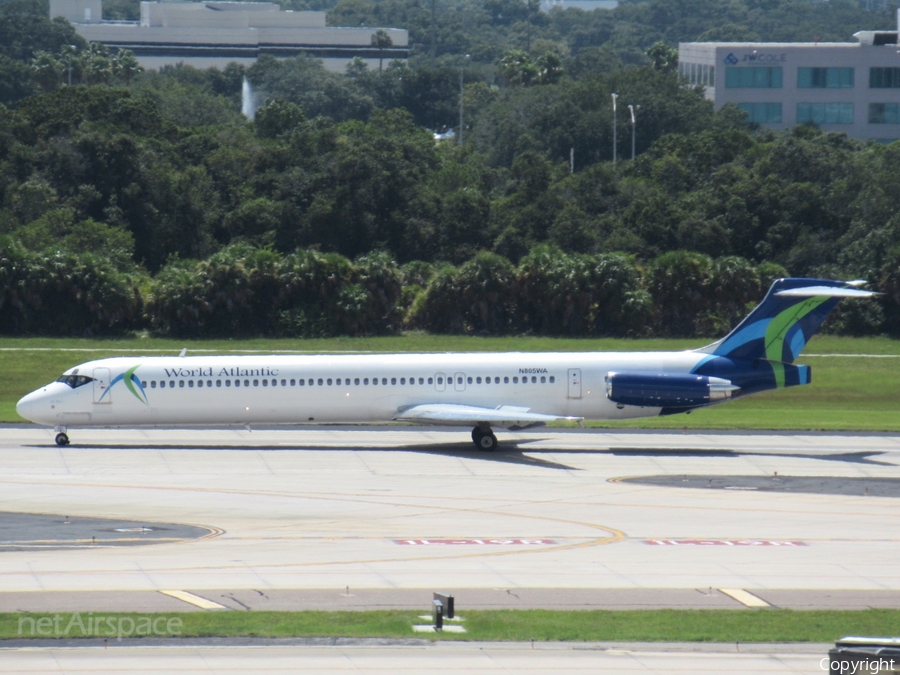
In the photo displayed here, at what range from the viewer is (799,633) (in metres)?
19.2

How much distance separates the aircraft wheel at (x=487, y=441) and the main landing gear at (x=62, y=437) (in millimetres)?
12953

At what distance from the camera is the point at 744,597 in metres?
21.7

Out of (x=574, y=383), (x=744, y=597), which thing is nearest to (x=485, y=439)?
(x=574, y=383)

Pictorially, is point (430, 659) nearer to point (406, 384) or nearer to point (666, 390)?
point (406, 384)

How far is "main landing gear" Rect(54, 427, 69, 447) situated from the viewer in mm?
39625

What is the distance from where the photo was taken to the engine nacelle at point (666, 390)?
127ft

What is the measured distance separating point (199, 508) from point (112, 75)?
5383 inches

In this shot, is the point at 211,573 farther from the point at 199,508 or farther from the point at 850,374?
the point at 850,374

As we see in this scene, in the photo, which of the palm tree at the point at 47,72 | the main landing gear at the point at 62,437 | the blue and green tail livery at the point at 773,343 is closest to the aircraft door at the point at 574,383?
the blue and green tail livery at the point at 773,343

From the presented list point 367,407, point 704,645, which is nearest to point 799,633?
point 704,645

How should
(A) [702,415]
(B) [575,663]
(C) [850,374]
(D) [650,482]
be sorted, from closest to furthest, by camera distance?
1. (B) [575,663]
2. (D) [650,482]
3. (A) [702,415]
4. (C) [850,374]

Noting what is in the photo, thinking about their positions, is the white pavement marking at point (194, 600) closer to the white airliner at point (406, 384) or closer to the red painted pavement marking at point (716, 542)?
the red painted pavement marking at point (716, 542)

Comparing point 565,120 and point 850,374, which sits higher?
point 565,120

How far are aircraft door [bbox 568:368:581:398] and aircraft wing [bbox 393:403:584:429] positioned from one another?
2.63 ft
